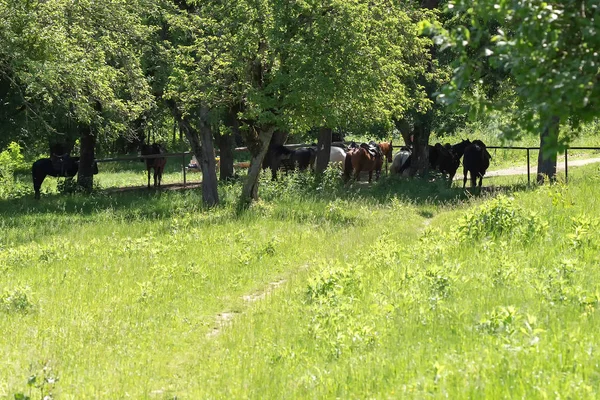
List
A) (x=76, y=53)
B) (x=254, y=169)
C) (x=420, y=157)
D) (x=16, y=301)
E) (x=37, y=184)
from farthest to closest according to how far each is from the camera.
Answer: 1. (x=420, y=157)
2. (x=37, y=184)
3. (x=254, y=169)
4. (x=76, y=53)
5. (x=16, y=301)

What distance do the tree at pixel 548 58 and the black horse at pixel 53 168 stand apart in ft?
83.6

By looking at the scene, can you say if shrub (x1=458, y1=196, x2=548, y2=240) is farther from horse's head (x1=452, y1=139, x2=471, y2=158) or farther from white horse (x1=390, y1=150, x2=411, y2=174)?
white horse (x1=390, y1=150, x2=411, y2=174)

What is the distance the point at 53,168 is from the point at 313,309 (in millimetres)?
22802

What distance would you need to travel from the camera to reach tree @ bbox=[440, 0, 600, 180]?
4.18m

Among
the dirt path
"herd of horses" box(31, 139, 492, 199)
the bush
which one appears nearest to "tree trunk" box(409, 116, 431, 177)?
"herd of horses" box(31, 139, 492, 199)

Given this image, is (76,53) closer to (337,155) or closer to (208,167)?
(208,167)

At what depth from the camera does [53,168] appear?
2998cm

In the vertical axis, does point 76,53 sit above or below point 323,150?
above

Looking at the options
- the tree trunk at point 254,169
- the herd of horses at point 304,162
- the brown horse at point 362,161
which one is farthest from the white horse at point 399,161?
the tree trunk at point 254,169

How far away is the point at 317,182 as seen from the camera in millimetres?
26438

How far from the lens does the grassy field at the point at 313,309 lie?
6.77 m

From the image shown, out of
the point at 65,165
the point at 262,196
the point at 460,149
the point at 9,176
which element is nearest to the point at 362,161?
the point at 460,149

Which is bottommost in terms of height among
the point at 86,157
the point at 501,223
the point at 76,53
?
the point at 501,223

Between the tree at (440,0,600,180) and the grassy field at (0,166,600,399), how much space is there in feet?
7.32
